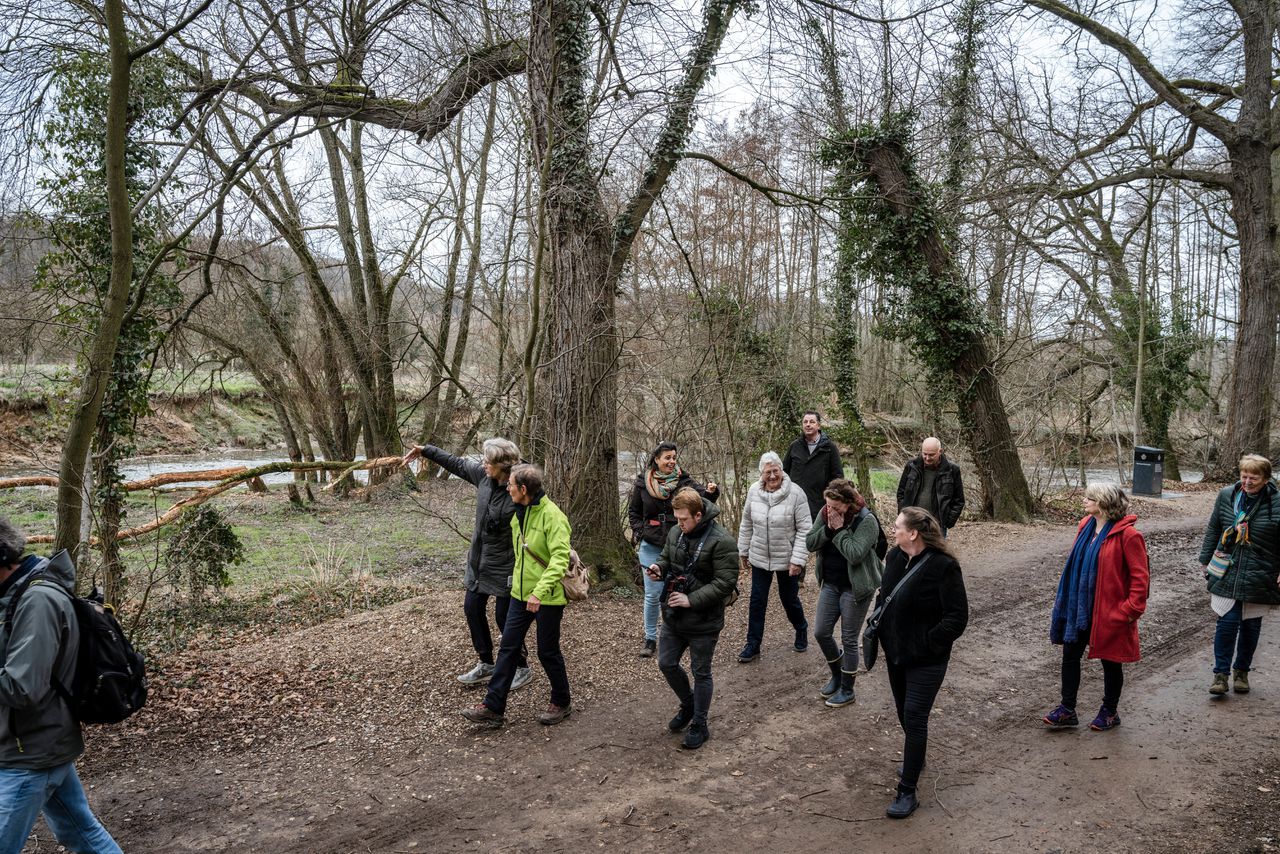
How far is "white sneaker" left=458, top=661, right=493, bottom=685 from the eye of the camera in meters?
5.88

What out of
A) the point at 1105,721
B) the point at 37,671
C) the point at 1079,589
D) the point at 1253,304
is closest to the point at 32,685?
the point at 37,671

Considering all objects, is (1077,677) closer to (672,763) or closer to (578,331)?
(672,763)

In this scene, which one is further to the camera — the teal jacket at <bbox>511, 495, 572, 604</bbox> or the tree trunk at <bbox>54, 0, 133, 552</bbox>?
the tree trunk at <bbox>54, 0, 133, 552</bbox>

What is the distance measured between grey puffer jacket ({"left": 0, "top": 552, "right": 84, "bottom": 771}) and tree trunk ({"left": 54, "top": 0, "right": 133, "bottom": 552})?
9.02 feet

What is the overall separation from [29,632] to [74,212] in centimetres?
590

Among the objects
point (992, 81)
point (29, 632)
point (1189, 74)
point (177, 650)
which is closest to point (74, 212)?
point (177, 650)

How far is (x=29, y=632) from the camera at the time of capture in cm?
291

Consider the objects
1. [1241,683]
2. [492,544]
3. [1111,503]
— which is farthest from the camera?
[1241,683]

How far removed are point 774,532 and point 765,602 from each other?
2.01 ft

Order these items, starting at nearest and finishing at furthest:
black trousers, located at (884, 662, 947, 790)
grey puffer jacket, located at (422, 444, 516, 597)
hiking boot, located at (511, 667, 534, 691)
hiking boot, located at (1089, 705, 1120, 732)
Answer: black trousers, located at (884, 662, 947, 790)
hiking boot, located at (1089, 705, 1120, 732)
grey puffer jacket, located at (422, 444, 516, 597)
hiking boot, located at (511, 667, 534, 691)

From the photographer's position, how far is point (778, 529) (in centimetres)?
614

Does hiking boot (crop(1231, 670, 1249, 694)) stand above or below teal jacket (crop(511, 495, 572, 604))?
below

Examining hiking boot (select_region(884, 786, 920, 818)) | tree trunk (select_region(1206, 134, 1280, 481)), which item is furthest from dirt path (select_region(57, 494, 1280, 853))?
tree trunk (select_region(1206, 134, 1280, 481))

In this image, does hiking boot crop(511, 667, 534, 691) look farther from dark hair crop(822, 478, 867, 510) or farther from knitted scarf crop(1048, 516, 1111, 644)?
knitted scarf crop(1048, 516, 1111, 644)
